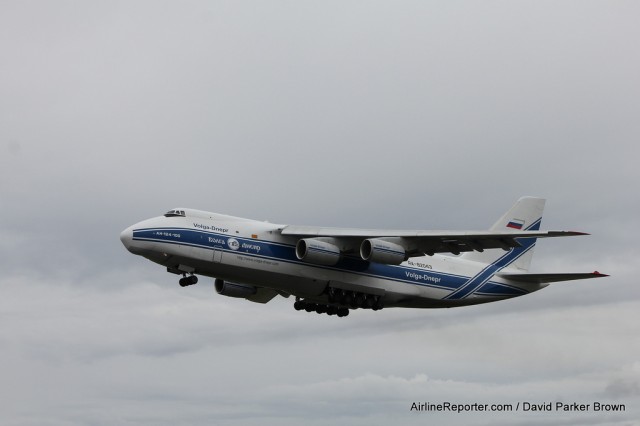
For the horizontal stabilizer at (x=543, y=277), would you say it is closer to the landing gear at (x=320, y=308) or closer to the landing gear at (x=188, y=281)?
the landing gear at (x=320, y=308)

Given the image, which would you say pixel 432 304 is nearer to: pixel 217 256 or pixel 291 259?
pixel 291 259

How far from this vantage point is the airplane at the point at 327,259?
30.8 metres

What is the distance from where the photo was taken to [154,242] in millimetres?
30562

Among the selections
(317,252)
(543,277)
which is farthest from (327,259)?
(543,277)

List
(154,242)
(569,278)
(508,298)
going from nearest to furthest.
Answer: (154,242), (569,278), (508,298)

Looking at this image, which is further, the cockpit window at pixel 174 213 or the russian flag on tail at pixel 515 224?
the russian flag on tail at pixel 515 224

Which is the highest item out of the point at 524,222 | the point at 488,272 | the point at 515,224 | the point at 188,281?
the point at 524,222

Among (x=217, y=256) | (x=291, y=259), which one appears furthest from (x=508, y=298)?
(x=217, y=256)

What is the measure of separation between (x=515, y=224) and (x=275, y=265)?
38.5 ft

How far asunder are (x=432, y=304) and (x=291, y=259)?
6289mm

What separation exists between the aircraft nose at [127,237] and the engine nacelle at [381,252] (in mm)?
7300

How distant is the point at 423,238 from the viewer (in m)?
32.1

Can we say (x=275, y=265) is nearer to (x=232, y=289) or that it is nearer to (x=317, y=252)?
(x=317, y=252)

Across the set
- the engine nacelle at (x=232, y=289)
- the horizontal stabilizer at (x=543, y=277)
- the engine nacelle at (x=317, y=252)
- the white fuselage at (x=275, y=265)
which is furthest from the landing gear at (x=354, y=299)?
the horizontal stabilizer at (x=543, y=277)
